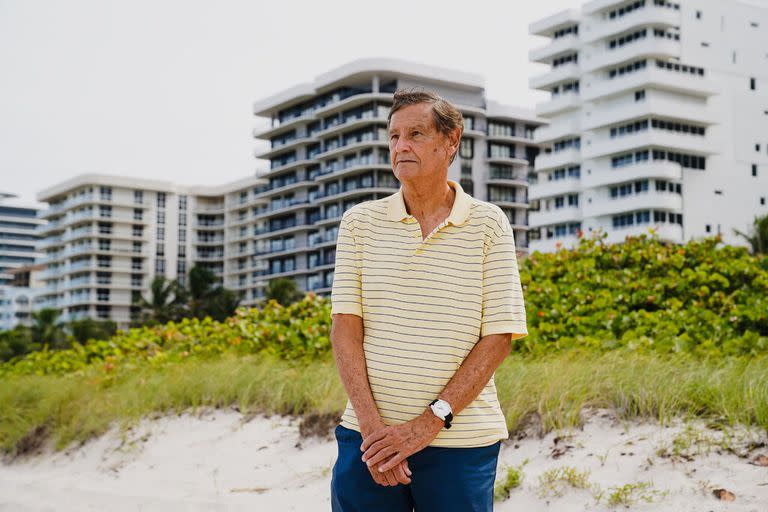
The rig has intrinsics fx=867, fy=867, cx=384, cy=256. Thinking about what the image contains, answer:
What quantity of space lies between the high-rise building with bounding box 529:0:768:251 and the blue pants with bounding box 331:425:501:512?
59542mm

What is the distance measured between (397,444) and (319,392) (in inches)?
181

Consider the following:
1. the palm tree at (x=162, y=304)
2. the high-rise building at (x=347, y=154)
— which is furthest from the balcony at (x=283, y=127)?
the palm tree at (x=162, y=304)

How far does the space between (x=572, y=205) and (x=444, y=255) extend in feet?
220

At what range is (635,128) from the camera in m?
63.5

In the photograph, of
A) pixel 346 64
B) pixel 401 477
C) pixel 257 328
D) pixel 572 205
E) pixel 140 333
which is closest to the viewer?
pixel 401 477

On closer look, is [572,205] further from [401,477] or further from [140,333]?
[401,477]

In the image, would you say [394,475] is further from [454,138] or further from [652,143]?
[652,143]

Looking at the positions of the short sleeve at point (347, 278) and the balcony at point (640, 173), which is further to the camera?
the balcony at point (640, 173)

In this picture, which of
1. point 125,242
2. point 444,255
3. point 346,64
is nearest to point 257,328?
point 444,255

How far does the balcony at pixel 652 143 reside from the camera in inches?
2406

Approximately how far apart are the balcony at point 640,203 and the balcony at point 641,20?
472 inches

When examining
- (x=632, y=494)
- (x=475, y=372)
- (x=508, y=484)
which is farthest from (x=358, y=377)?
(x=508, y=484)

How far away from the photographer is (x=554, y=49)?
68.8m

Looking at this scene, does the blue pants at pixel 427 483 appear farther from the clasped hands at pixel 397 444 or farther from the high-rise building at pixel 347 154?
the high-rise building at pixel 347 154
